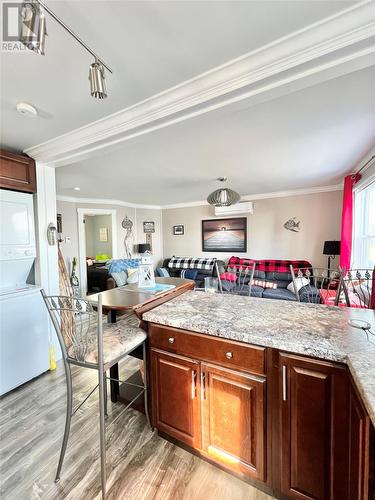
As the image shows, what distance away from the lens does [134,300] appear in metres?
1.67

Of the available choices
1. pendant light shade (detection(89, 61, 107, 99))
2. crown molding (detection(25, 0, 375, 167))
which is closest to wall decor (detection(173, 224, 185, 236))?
crown molding (detection(25, 0, 375, 167))

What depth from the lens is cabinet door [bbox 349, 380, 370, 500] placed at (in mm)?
792

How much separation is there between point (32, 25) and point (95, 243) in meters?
7.46

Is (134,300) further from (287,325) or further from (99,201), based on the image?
(99,201)

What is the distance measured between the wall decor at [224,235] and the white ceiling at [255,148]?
118 cm

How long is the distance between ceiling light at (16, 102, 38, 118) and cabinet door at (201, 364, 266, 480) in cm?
207

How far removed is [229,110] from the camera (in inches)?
55.8

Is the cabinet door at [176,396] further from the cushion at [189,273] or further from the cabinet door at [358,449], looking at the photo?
the cushion at [189,273]

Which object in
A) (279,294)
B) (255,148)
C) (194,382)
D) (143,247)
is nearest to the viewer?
(194,382)

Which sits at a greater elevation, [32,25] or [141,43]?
[141,43]

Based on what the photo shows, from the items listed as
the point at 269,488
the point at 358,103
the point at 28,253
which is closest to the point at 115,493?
the point at 269,488

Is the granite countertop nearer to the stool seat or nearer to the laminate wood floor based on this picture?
the stool seat

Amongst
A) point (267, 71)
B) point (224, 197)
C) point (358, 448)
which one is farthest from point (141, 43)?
point (224, 197)

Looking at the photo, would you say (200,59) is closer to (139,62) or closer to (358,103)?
(139,62)
